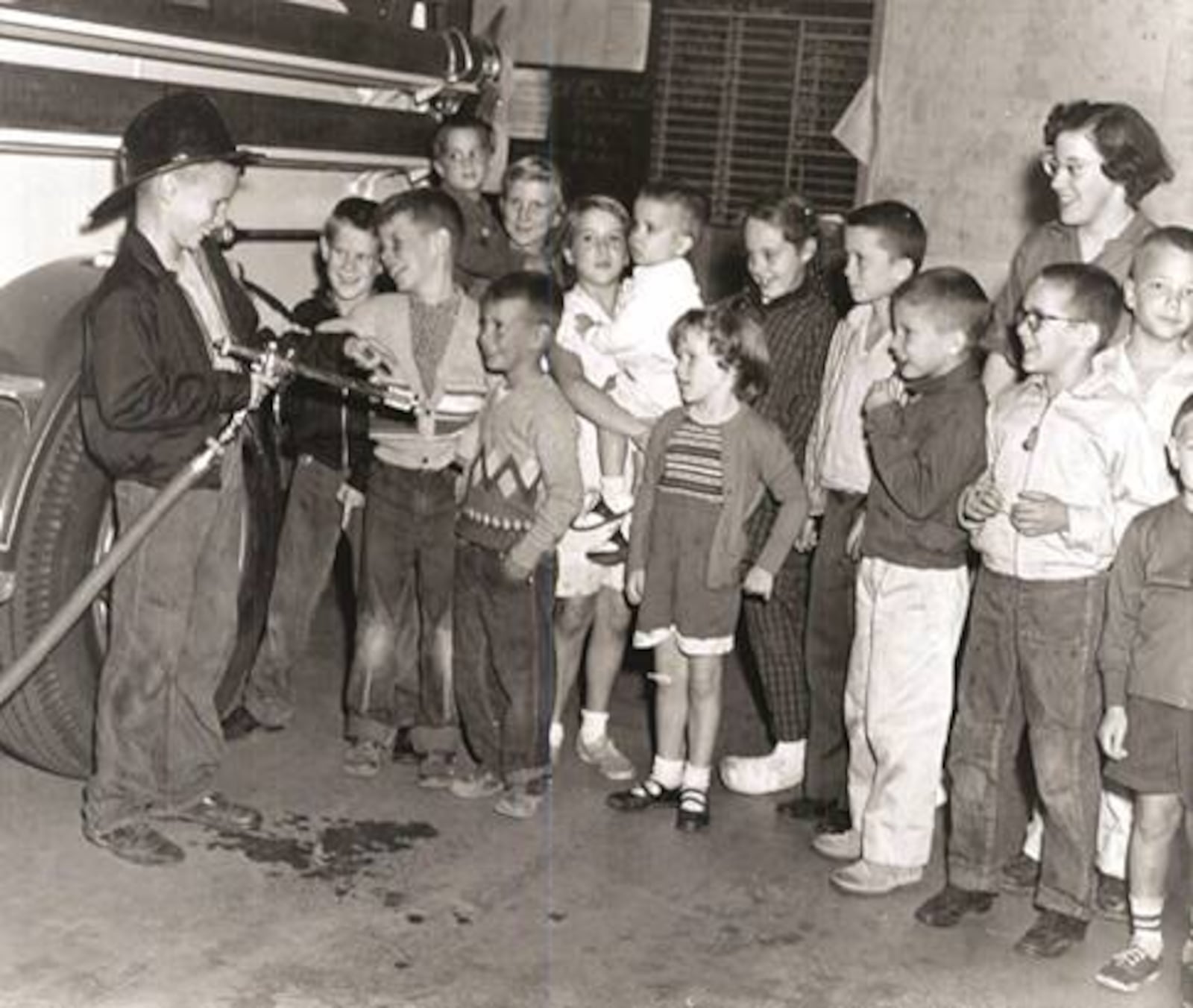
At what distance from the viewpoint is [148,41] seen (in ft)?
12.5

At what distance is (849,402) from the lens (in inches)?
156

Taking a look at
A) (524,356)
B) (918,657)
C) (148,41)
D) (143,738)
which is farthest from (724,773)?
(148,41)

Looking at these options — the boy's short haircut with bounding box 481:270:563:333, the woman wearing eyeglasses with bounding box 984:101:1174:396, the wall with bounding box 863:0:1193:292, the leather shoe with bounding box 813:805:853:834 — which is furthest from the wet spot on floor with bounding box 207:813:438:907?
the wall with bounding box 863:0:1193:292

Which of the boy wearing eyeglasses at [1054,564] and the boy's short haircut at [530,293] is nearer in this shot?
the boy wearing eyeglasses at [1054,564]

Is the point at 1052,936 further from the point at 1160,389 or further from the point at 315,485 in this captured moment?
the point at 315,485

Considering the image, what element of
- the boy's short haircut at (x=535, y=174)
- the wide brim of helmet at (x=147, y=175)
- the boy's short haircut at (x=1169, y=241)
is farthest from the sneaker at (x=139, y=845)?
the boy's short haircut at (x=1169, y=241)

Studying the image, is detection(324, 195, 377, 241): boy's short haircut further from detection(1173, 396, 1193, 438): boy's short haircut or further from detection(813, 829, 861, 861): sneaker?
detection(1173, 396, 1193, 438): boy's short haircut

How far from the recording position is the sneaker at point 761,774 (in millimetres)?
4355

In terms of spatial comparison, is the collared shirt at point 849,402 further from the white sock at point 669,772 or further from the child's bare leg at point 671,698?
the white sock at point 669,772

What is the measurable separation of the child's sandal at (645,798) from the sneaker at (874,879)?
539mm

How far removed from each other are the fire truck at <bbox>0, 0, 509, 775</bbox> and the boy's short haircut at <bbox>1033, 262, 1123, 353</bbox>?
198 cm

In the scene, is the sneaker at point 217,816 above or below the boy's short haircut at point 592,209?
below

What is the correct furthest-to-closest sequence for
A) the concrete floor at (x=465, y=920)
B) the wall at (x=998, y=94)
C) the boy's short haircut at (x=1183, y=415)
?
the wall at (x=998, y=94)
the boy's short haircut at (x=1183, y=415)
the concrete floor at (x=465, y=920)

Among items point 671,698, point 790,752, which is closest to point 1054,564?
point 671,698
